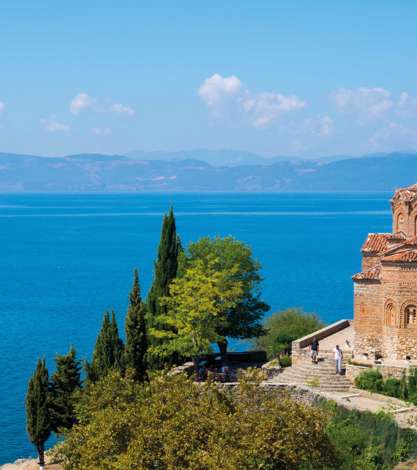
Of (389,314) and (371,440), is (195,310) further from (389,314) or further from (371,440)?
(371,440)

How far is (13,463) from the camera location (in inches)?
1339

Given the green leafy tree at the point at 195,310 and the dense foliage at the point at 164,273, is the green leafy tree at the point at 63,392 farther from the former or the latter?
the dense foliage at the point at 164,273

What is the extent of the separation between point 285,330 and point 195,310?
9214 millimetres

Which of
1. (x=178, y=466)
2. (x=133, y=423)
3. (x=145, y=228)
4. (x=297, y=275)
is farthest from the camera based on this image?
(x=145, y=228)

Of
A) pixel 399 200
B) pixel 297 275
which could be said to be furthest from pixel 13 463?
pixel 297 275

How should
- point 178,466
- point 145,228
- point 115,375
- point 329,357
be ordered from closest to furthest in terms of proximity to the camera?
point 178,466 → point 115,375 → point 329,357 → point 145,228

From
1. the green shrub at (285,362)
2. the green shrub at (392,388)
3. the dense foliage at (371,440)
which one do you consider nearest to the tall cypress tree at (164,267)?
the green shrub at (285,362)

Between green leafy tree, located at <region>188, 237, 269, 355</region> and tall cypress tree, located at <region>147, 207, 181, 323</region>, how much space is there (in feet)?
2.88

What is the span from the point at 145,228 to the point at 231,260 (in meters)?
128

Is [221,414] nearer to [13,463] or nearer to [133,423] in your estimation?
[133,423]

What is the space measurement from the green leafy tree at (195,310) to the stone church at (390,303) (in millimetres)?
4670

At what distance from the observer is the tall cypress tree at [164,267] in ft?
114

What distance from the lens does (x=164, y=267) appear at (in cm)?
3497

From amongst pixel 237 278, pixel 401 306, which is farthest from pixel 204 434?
pixel 237 278
